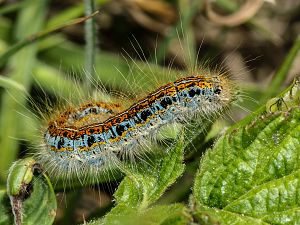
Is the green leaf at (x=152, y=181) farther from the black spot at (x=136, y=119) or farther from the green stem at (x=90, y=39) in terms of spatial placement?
the green stem at (x=90, y=39)

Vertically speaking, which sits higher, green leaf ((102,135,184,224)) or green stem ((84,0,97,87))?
green stem ((84,0,97,87))

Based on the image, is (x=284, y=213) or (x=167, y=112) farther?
(x=167, y=112)

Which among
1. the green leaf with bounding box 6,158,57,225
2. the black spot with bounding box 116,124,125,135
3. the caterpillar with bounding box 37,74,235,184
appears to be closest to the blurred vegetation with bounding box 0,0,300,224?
the caterpillar with bounding box 37,74,235,184

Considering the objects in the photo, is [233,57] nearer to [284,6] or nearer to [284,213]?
[284,6]

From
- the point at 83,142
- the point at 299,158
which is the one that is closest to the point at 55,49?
the point at 83,142

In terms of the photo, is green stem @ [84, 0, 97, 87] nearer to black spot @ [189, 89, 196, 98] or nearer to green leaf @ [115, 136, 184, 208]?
black spot @ [189, 89, 196, 98]

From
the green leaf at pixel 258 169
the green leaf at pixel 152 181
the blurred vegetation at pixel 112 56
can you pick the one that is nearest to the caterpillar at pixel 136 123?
the blurred vegetation at pixel 112 56
